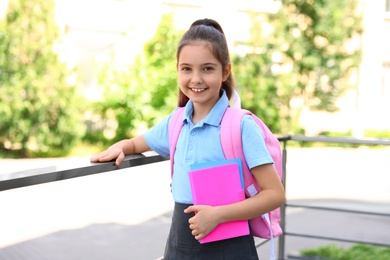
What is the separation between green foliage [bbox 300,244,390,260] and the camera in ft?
14.9

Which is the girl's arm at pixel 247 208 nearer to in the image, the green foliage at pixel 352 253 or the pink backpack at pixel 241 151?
the pink backpack at pixel 241 151

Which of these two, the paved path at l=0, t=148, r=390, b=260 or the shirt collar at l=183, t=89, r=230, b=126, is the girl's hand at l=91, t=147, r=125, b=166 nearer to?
the shirt collar at l=183, t=89, r=230, b=126

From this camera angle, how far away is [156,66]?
1418 cm

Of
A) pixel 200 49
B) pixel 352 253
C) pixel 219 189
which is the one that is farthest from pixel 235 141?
pixel 352 253

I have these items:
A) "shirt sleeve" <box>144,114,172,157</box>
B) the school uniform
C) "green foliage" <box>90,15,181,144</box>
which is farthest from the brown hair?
"green foliage" <box>90,15,181,144</box>

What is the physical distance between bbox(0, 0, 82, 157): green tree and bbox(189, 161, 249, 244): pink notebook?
35.7ft

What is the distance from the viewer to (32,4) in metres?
12.3

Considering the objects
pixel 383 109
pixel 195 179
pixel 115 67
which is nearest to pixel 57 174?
pixel 195 179

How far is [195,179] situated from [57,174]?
14.0 inches

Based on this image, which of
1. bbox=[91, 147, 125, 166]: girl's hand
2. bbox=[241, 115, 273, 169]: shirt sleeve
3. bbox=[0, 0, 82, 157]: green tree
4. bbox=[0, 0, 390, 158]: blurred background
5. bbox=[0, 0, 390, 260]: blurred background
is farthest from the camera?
bbox=[0, 0, 390, 158]: blurred background

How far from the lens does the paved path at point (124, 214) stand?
6184 millimetres

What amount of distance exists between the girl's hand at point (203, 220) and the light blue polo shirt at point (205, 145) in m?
0.09

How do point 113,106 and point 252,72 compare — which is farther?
point 252,72

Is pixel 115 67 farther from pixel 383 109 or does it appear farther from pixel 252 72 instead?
pixel 383 109
